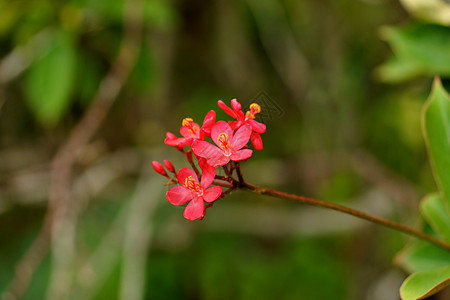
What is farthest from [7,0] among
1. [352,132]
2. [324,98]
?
[352,132]

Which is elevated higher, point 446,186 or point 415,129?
point 446,186

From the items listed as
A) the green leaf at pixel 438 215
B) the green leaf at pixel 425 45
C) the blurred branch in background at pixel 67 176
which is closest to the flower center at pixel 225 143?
the green leaf at pixel 438 215

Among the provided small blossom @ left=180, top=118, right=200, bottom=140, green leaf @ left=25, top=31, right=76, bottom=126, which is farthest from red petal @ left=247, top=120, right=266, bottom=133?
green leaf @ left=25, top=31, right=76, bottom=126

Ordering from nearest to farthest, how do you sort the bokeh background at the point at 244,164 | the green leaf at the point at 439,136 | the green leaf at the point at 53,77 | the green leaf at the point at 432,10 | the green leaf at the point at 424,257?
the green leaf at the point at 439,136, the green leaf at the point at 424,257, the green leaf at the point at 432,10, the green leaf at the point at 53,77, the bokeh background at the point at 244,164

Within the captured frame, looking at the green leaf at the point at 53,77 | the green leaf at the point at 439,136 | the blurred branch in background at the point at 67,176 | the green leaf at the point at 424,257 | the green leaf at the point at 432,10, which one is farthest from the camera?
the green leaf at the point at 53,77

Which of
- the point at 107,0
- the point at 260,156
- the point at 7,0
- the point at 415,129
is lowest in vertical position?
the point at 260,156

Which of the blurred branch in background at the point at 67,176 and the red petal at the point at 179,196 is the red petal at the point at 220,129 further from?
the blurred branch in background at the point at 67,176

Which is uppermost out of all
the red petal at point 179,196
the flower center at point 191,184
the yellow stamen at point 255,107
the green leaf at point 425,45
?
the yellow stamen at point 255,107

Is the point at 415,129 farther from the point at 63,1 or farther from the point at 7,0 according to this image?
the point at 7,0
